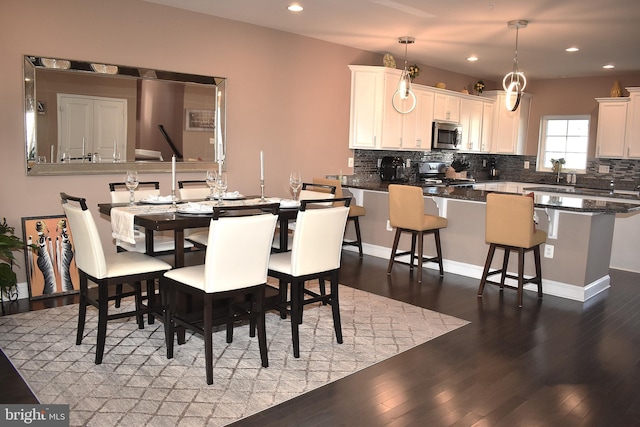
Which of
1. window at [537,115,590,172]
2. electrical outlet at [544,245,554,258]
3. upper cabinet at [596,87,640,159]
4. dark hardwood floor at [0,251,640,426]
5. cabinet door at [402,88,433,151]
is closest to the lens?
dark hardwood floor at [0,251,640,426]

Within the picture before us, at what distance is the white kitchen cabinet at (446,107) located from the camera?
25.1 ft

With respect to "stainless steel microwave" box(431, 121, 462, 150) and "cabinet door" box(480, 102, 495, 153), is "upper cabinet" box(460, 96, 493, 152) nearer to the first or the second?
"cabinet door" box(480, 102, 495, 153)

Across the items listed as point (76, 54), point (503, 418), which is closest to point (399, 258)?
point (503, 418)

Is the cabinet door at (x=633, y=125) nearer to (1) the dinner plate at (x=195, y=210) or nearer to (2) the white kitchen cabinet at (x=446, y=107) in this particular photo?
(2) the white kitchen cabinet at (x=446, y=107)

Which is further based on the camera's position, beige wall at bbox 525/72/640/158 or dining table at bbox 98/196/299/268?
beige wall at bbox 525/72/640/158

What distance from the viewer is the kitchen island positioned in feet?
15.4

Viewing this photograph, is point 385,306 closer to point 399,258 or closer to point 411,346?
point 411,346

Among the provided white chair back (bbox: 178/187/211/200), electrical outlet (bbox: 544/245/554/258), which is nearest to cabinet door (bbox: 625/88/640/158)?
electrical outlet (bbox: 544/245/554/258)

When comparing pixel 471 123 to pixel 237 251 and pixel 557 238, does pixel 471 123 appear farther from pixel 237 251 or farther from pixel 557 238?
pixel 237 251

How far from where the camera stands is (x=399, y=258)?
6.13 metres

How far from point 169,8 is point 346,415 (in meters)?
4.14

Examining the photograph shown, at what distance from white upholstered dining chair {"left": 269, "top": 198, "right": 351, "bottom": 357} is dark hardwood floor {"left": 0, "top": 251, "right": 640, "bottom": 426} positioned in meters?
0.56

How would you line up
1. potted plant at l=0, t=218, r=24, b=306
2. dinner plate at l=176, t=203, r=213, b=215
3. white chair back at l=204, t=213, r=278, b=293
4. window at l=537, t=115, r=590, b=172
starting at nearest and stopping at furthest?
white chair back at l=204, t=213, r=278, b=293, dinner plate at l=176, t=203, r=213, b=215, potted plant at l=0, t=218, r=24, b=306, window at l=537, t=115, r=590, b=172

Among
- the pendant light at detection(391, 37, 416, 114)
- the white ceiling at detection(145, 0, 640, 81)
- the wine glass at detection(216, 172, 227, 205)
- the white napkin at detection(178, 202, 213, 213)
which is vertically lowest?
the white napkin at detection(178, 202, 213, 213)
